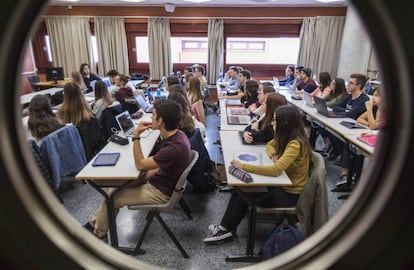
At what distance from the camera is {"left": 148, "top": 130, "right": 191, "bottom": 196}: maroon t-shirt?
196 centimetres

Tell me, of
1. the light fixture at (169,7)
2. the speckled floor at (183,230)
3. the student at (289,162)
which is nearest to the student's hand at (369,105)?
the speckled floor at (183,230)

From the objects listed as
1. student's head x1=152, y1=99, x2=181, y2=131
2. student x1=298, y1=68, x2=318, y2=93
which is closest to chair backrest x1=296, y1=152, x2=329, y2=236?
student's head x1=152, y1=99, x2=181, y2=131

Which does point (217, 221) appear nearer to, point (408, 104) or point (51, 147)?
→ point (51, 147)

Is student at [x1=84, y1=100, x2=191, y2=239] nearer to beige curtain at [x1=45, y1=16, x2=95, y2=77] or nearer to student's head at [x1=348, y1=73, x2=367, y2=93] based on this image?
student's head at [x1=348, y1=73, x2=367, y2=93]

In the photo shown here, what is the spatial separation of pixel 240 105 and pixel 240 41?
3.47 metres

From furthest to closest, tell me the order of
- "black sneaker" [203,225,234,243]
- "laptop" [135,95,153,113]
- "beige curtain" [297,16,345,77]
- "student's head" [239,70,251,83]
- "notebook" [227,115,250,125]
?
1. "beige curtain" [297,16,345,77]
2. "student's head" [239,70,251,83]
3. "laptop" [135,95,153,113]
4. "notebook" [227,115,250,125]
5. "black sneaker" [203,225,234,243]

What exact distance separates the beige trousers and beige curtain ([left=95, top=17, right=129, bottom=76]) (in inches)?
238

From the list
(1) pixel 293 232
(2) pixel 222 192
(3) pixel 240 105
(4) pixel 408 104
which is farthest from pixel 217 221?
(3) pixel 240 105

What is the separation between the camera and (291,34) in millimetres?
7230

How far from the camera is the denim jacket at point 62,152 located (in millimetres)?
2373

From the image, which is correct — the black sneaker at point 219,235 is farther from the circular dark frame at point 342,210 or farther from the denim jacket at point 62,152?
the circular dark frame at point 342,210

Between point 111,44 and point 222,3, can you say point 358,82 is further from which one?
point 111,44

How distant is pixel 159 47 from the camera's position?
7.26 m

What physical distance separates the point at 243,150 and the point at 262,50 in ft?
19.0
